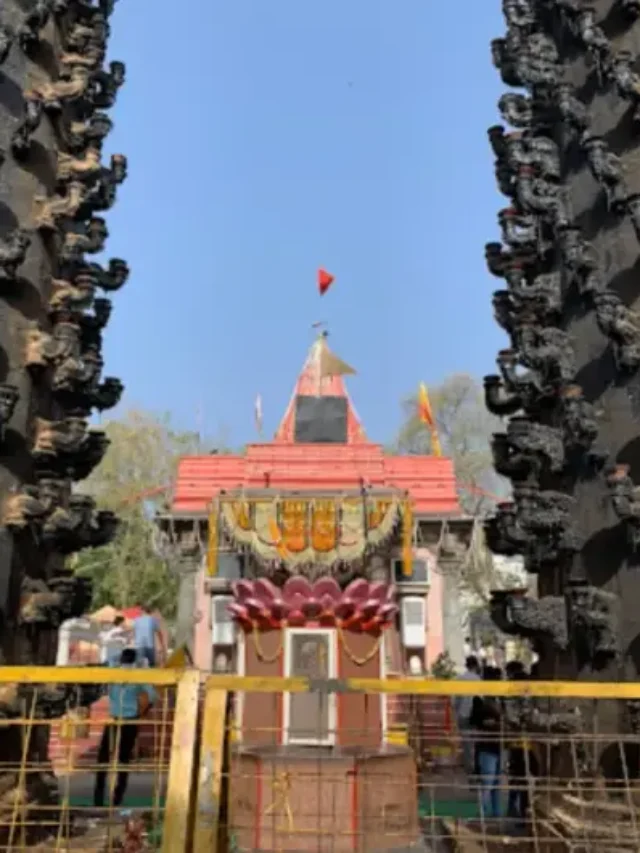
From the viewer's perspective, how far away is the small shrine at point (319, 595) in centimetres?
995

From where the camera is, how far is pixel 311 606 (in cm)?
1291

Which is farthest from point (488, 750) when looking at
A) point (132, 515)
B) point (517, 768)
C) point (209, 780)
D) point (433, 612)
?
point (132, 515)

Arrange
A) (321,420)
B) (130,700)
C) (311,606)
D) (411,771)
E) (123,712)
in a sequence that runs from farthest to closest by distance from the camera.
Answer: (321,420)
(311,606)
(411,771)
(130,700)
(123,712)

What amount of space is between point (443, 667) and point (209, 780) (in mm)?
16593

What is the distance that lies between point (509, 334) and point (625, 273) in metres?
2.00

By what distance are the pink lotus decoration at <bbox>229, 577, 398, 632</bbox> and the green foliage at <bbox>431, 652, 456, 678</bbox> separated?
21.2 ft

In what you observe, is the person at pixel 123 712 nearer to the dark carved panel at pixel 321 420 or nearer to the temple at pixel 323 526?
the temple at pixel 323 526

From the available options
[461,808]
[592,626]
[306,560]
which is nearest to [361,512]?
[306,560]

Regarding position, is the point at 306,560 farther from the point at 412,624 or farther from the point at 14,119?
the point at 14,119

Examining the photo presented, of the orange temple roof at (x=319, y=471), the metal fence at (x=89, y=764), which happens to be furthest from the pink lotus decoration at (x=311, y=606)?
the orange temple roof at (x=319, y=471)

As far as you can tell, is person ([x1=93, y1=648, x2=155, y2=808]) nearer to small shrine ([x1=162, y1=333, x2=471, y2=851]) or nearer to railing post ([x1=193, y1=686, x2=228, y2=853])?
small shrine ([x1=162, y1=333, x2=471, y2=851])

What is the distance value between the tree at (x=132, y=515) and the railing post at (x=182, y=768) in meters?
26.9

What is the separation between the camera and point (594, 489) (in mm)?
7820

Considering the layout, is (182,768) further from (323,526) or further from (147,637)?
(323,526)
